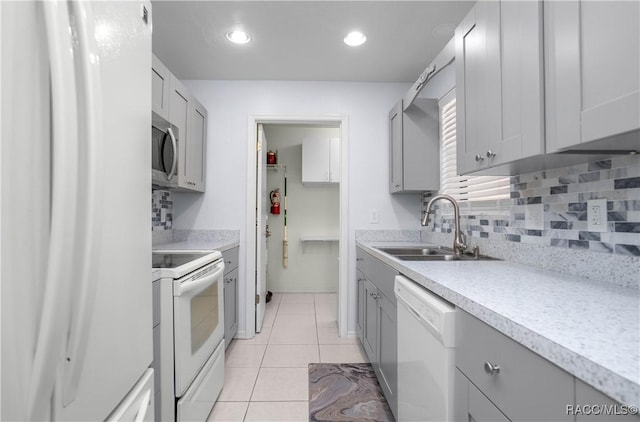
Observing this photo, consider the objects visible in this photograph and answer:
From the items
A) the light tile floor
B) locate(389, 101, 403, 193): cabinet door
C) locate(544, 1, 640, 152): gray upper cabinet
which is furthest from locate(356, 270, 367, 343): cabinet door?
locate(544, 1, 640, 152): gray upper cabinet

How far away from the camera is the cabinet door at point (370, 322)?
1.88 m

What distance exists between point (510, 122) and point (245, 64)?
2136 millimetres

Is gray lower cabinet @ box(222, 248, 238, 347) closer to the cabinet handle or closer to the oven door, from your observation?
the oven door

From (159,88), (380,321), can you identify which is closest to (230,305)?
(380,321)

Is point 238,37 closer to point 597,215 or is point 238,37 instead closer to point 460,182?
point 460,182

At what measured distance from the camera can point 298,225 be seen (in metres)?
4.11

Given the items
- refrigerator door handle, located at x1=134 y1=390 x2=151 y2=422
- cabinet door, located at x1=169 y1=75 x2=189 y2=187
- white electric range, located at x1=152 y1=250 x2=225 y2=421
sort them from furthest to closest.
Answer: cabinet door, located at x1=169 y1=75 x2=189 y2=187 < white electric range, located at x1=152 y1=250 x2=225 y2=421 < refrigerator door handle, located at x1=134 y1=390 x2=151 y2=422

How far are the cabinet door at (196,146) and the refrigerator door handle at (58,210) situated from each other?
5.93ft

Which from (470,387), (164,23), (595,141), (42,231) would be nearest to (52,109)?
(42,231)

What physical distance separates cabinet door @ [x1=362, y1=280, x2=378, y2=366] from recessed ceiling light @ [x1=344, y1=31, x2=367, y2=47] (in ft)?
5.83

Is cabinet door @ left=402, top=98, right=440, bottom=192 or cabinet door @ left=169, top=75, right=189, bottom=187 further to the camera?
cabinet door @ left=402, top=98, right=440, bottom=192

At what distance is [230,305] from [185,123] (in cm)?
152

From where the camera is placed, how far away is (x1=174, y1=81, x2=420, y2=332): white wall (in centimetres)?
267

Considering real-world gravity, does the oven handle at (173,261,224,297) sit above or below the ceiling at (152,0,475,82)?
below
